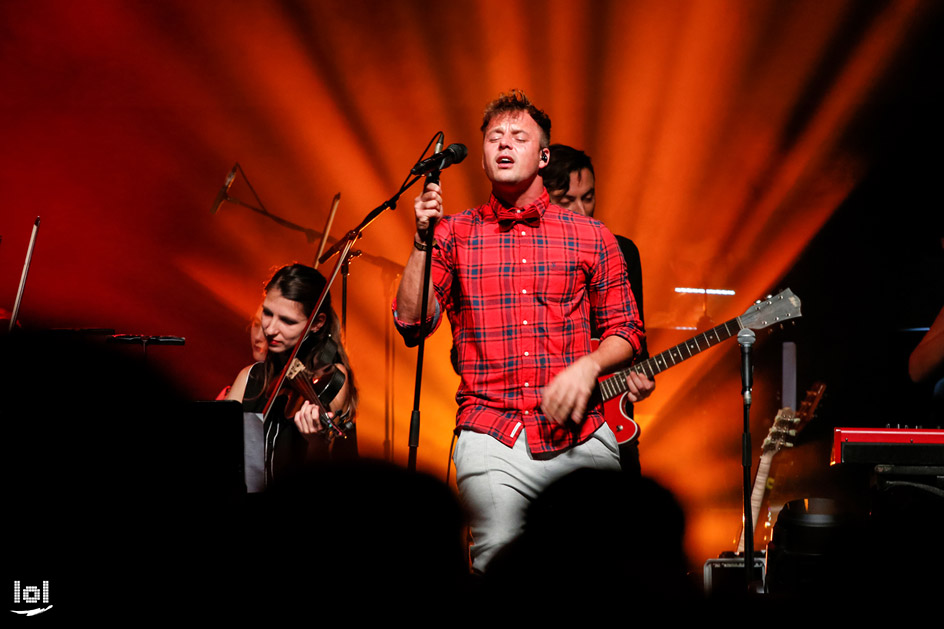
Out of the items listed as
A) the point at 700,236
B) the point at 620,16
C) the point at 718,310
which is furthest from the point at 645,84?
the point at 718,310

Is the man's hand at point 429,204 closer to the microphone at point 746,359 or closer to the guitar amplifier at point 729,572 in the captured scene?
the microphone at point 746,359

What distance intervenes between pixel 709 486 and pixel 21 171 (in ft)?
16.5

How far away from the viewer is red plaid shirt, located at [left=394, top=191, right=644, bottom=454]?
2395 mm

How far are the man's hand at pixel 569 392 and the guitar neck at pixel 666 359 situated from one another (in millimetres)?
415

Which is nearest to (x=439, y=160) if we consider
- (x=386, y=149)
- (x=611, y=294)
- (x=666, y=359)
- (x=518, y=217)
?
(x=518, y=217)

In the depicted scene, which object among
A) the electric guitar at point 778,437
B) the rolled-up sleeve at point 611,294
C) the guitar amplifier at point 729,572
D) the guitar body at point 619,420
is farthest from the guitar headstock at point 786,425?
the rolled-up sleeve at point 611,294

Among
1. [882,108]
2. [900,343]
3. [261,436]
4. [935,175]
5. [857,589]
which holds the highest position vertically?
[882,108]

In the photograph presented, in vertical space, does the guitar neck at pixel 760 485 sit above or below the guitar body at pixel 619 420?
below

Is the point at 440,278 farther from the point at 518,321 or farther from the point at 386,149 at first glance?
the point at 386,149

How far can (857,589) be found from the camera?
1.73m

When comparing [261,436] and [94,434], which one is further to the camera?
[261,436]

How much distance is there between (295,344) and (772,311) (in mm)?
1918

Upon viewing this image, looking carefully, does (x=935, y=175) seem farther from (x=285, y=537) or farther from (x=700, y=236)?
(x=285, y=537)

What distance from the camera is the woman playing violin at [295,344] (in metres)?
3.33
